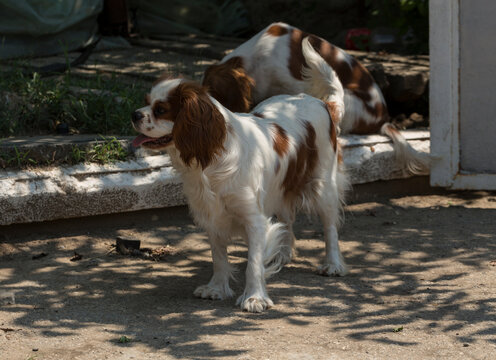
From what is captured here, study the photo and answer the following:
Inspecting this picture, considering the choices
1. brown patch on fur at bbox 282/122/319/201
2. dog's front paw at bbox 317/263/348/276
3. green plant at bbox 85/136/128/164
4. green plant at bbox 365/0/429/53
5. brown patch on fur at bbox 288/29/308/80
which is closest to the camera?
brown patch on fur at bbox 282/122/319/201

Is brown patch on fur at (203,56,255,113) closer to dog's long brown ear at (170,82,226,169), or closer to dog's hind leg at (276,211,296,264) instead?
dog's hind leg at (276,211,296,264)

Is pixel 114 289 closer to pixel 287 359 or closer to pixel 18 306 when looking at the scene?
pixel 18 306

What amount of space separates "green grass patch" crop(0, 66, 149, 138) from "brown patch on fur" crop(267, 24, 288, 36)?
1132 millimetres

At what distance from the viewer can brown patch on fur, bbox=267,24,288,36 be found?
601cm

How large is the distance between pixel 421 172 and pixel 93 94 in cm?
260

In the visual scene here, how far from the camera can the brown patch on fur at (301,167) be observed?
4.41 meters

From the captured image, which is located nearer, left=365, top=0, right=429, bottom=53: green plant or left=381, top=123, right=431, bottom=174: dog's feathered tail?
left=381, top=123, right=431, bottom=174: dog's feathered tail

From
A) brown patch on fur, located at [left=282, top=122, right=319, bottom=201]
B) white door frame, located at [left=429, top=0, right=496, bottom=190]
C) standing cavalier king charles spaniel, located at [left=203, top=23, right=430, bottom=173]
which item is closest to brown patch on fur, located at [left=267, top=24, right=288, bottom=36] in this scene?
standing cavalier king charles spaniel, located at [left=203, top=23, right=430, bottom=173]

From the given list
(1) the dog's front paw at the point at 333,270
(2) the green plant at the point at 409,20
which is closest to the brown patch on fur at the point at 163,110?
(1) the dog's front paw at the point at 333,270

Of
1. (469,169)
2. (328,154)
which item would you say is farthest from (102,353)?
(469,169)

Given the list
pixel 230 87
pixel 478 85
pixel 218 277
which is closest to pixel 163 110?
pixel 218 277

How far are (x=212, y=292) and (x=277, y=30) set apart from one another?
2532mm

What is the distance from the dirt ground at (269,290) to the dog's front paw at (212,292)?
50 millimetres

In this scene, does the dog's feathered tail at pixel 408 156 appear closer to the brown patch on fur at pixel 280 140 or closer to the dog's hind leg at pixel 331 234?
the dog's hind leg at pixel 331 234
